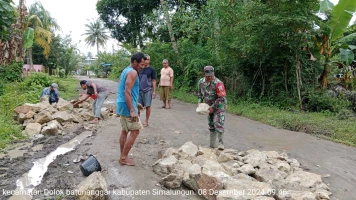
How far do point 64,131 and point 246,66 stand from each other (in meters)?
7.46

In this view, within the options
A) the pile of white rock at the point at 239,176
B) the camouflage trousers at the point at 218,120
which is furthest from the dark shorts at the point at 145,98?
the pile of white rock at the point at 239,176

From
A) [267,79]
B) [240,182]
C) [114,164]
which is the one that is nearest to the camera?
[240,182]

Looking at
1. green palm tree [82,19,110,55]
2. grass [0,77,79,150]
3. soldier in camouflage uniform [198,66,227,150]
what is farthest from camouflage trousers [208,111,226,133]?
green palm tree [82,19,110,55]

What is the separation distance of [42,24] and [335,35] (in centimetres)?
2577

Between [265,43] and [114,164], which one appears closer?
[114,164]

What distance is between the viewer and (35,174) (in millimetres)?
4320

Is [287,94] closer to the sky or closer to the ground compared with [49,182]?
closer to the sky

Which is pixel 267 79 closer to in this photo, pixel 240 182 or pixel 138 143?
pixel 138 143

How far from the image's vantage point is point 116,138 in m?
6.15

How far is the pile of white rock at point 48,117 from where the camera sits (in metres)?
6.77

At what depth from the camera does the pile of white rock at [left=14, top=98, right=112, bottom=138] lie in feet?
22.2

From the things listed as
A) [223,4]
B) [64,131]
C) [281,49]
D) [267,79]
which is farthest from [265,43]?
[64,131]

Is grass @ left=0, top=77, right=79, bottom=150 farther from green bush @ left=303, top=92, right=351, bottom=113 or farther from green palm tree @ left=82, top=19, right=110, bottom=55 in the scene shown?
green palm tree @ left=82, top=19, right=110, bottom=55

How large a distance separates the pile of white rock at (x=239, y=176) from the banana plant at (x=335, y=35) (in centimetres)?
675
